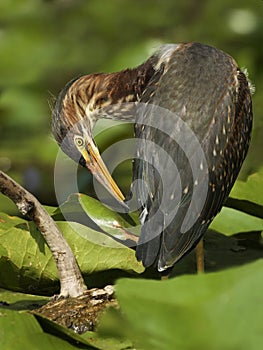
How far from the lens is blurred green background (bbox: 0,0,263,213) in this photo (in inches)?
161

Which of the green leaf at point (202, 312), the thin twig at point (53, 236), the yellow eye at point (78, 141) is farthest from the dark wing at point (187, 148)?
the green leaf at point (202, 312)

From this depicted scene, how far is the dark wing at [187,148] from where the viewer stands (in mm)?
2383

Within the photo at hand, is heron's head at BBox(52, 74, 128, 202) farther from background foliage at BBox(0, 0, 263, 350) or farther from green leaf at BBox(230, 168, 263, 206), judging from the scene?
green leaf at BBox(230, 168, 263, 206)

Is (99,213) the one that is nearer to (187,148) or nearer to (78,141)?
(187,148)

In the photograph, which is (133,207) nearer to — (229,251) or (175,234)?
(175,234)

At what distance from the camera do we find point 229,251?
228 centimetres

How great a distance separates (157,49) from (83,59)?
1.37 metres

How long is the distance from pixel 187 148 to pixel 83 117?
0.97m

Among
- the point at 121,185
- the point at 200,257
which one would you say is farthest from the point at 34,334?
the point at 121,185

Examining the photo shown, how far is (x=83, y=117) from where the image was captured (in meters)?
3.38

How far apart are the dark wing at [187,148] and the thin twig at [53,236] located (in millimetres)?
250

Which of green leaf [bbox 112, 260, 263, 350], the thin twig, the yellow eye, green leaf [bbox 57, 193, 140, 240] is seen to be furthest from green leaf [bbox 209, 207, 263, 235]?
green leaf [bbox 112, 260, 263, 350]

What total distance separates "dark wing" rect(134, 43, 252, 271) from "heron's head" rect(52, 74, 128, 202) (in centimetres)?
54

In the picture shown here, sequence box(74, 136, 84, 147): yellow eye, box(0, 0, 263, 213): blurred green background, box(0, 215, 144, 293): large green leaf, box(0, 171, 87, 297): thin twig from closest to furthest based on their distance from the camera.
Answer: box(0, 171, 87, 297): thin twig < box(0, 215, 144, 293): large green leaf < box(74, 136, 84, 147): yellow eye < box(0, 0, 263, 213): blurred green background
